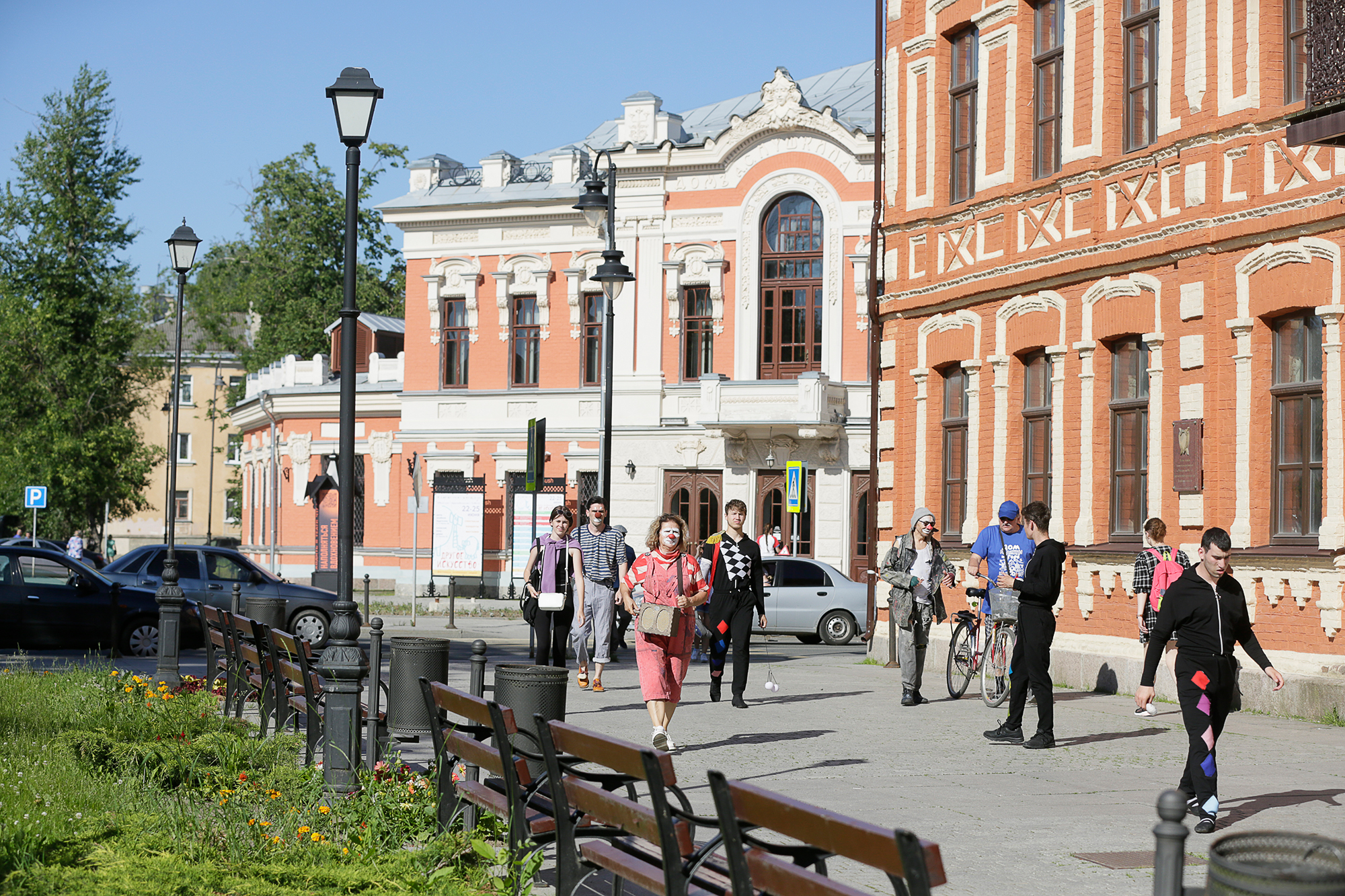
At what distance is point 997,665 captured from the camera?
1628 centimetres

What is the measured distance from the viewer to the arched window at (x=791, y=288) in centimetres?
3994

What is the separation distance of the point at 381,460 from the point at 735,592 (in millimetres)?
32639

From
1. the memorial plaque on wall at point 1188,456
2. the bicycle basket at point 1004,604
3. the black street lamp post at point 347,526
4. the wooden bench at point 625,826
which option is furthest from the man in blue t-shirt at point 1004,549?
the wooden bench at point 625,826

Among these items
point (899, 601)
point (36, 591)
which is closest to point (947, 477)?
point (899, 601)

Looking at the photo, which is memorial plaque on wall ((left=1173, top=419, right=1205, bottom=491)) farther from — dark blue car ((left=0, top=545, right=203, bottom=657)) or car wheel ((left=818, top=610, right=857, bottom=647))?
dark blue car ((left=0, top=545, right=203, bottom=657))

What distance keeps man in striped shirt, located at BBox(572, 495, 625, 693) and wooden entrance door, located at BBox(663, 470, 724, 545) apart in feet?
73.4

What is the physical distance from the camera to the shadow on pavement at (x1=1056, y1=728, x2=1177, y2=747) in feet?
44.6

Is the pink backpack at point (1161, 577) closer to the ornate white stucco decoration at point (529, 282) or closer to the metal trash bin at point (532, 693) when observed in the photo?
the metal trash bin at point (532, 693)

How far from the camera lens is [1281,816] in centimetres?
977

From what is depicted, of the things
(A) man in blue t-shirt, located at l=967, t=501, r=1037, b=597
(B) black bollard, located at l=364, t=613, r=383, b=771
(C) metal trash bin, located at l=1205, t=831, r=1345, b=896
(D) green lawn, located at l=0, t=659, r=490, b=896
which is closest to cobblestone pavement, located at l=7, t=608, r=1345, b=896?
(A) man in blue t-shirt, located at l=967, t=501, r=1037, b=597

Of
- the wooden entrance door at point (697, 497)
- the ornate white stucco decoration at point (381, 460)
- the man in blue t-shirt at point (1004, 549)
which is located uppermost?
the ornate white stucco decoration at point (381, 460)

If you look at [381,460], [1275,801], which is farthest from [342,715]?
[381,460]

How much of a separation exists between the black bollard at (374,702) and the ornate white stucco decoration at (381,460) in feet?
122

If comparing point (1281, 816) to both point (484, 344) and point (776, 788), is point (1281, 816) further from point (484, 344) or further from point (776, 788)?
point (484, 344)
